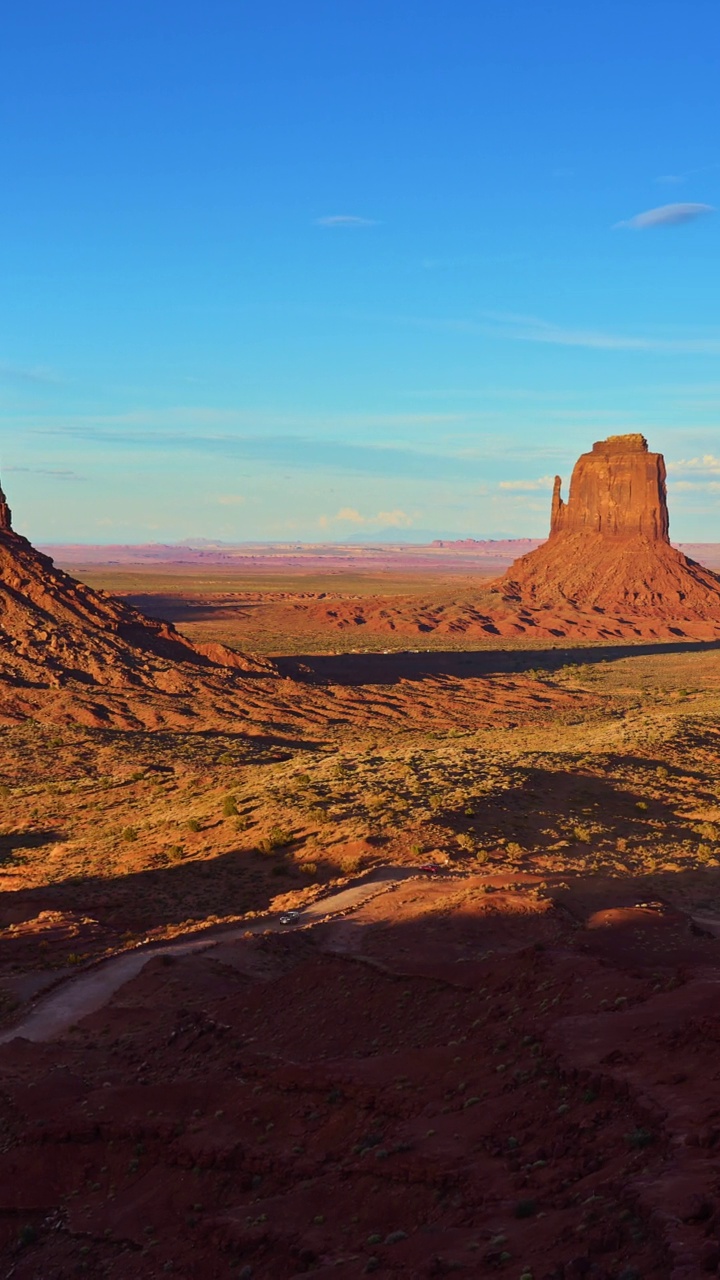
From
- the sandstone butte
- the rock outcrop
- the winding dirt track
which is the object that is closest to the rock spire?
the rock outcrop

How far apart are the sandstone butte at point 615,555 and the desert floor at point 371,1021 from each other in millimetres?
107624

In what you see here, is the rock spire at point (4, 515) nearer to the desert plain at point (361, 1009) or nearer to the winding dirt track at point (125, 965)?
the desert plain at point (361, 1009)

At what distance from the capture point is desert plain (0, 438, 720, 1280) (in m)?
12.6

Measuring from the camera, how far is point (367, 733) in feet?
213

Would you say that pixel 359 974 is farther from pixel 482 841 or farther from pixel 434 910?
pixel 482 841

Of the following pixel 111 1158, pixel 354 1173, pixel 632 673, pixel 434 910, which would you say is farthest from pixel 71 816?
pixel 632 673

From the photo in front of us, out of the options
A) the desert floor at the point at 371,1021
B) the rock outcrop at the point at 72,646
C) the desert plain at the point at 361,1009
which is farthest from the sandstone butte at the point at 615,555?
the desert floor at the point at 371,1021

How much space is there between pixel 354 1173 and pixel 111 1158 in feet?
15.0

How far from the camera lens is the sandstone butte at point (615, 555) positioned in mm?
153500

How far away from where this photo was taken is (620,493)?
167375mm

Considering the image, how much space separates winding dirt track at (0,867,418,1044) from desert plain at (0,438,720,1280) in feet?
0.37

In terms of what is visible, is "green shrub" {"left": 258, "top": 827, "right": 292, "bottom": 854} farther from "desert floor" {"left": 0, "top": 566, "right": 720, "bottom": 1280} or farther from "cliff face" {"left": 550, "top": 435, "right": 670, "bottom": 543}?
"cliff face" {"left": 550, "top": 435, "right": 670, "bottom": 543}

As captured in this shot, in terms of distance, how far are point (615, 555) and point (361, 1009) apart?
149 metres

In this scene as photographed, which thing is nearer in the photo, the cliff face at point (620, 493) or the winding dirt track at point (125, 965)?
the winding dirt track at point (125, 965)
